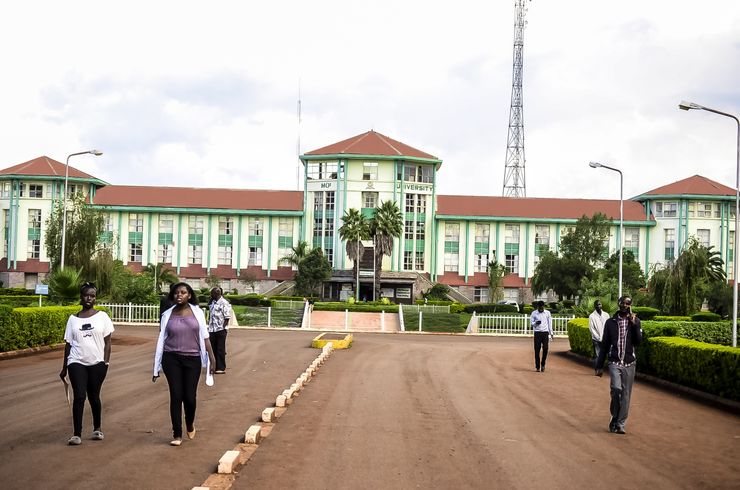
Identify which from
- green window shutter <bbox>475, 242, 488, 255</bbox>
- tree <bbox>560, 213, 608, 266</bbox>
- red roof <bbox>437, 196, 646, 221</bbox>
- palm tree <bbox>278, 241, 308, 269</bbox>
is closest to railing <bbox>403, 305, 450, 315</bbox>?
tree <bbox>560, 213, 608, 266</bbox>

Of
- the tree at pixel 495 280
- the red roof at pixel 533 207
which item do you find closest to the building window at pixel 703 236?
the red roof at pixel 533 207

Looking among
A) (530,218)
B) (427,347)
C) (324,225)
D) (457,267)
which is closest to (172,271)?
(324,225)

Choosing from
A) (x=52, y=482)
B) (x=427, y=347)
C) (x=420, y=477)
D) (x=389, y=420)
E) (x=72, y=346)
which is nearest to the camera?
(x=52, y=482)

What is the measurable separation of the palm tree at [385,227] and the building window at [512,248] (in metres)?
14.3

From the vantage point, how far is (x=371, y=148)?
263ft

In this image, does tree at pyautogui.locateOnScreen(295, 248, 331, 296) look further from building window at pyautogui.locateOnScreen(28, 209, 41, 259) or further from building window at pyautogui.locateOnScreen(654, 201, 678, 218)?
building window at pyautogui.locateOnScreen(654, 201, 678, 218)

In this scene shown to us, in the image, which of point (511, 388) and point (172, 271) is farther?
point (172, 271)

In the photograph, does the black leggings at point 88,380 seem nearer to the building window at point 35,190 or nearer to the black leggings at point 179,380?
the black leggings at point 179,380

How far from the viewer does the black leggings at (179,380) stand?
31.2ft

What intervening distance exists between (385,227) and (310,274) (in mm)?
8312

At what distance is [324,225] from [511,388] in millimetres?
63758

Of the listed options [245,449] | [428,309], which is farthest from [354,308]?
[245,449]

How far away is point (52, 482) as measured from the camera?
7508 mm

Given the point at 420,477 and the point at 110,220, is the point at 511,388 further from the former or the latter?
the point at 110,220
